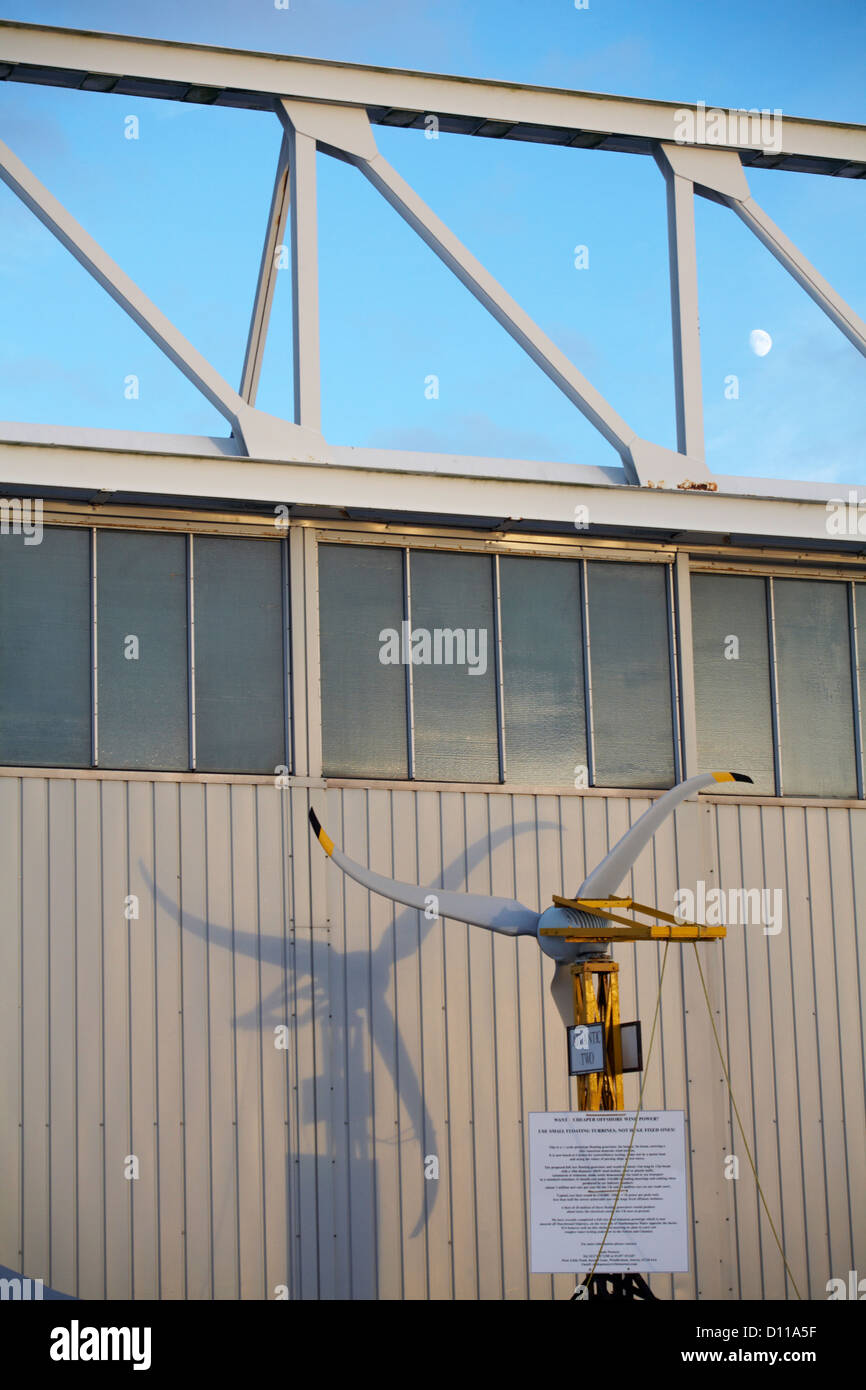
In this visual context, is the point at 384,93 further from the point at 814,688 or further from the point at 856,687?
the point at 856,687

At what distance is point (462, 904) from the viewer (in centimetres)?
2455

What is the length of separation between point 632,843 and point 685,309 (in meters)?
9.78

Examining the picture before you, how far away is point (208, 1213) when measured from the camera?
84.7 feet

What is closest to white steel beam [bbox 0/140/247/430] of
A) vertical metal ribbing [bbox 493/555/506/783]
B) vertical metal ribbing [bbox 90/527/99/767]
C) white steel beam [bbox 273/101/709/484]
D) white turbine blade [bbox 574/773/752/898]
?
vertical metal ribbing [bbox 90/527/99/767]

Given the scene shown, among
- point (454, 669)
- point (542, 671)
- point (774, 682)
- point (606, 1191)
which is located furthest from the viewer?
Result: point (774, 682)

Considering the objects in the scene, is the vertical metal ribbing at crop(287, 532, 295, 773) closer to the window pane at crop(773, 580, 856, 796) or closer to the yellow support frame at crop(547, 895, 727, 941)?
the yellow support frame at crop(547, 895, 727, 941)

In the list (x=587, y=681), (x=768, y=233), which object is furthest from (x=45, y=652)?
(x=768, y=233)

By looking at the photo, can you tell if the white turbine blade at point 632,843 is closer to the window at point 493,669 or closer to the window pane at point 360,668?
the window at point 493,669

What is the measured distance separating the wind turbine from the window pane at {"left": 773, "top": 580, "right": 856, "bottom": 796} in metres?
6.24

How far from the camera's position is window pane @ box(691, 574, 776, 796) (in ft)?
97.4

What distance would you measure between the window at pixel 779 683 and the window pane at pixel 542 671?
2.07m

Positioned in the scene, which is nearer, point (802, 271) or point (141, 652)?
point (141, 652)

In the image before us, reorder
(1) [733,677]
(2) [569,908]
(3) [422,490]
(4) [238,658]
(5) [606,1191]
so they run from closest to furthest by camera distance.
→ (5) [606,1191], (2) [569,908], (4) [238,658], (3) [422,490], (1) [733,677]
